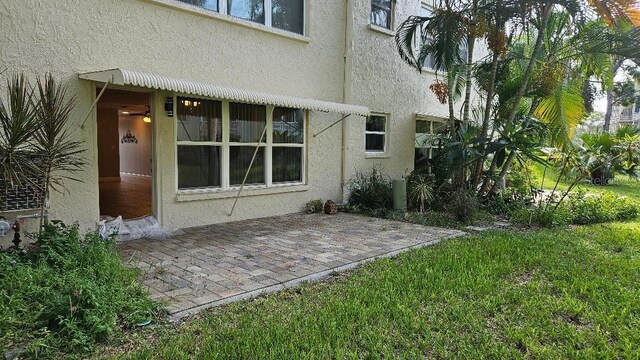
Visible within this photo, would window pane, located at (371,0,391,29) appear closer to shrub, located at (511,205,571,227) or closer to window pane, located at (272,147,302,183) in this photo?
window pane, located at (272,147,302,183)

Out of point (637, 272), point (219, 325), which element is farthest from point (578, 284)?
point (219, 325)

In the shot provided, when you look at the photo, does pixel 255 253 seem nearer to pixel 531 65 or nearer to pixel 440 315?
pixel 440 315

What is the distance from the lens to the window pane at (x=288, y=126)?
10586mm

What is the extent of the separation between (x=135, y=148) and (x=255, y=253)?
50.9 feet

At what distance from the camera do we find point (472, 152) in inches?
438

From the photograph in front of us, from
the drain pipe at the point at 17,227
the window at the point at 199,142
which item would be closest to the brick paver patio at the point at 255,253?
the window at the point at 199,142

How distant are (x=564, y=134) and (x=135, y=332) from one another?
11.8 meters

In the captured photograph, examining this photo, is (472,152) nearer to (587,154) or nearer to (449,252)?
(449,252)

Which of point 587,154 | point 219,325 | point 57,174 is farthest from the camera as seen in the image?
point 587,154

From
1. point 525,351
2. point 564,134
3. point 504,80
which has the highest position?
point 504,80

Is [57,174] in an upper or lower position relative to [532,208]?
upper

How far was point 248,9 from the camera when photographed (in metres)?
9.54

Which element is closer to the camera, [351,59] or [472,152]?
[472,152]

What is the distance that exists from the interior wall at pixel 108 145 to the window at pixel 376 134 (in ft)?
35.7
